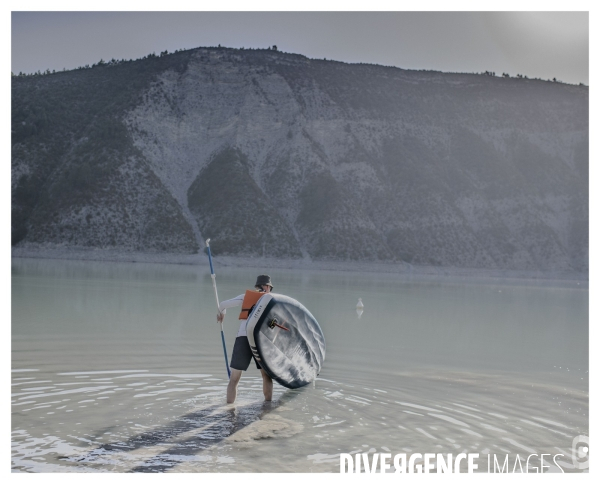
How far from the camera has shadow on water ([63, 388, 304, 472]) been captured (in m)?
7.92

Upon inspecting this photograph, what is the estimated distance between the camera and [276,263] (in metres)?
78.0

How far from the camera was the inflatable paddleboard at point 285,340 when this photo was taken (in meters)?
10.7

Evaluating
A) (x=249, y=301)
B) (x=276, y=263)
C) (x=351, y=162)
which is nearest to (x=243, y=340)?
(x=249, y=301)

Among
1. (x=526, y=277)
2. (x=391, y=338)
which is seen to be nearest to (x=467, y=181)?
(x=526, y=277)

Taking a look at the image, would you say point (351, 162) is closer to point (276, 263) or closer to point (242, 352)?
point (276, 263)

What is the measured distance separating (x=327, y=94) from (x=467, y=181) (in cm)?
2331

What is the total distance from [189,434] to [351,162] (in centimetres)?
8924

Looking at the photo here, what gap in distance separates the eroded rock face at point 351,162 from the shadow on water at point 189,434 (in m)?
68.8

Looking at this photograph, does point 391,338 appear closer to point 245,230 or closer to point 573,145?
point 245,230

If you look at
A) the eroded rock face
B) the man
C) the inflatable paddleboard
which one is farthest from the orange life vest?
the eroded rock face

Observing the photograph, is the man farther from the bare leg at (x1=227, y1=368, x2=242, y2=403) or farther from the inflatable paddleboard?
the inflatable paddleboard

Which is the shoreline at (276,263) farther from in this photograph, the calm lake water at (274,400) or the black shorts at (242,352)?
the black shorts at (242,352)

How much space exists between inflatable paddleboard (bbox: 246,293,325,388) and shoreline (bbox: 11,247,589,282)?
6162cm

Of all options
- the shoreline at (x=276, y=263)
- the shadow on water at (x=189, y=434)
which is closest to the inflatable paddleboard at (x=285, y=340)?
the shadow on water at (x=189, y=434)
